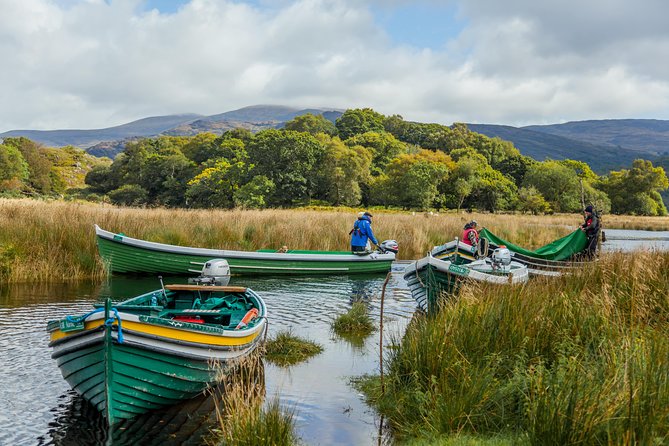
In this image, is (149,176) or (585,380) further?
(149,176)

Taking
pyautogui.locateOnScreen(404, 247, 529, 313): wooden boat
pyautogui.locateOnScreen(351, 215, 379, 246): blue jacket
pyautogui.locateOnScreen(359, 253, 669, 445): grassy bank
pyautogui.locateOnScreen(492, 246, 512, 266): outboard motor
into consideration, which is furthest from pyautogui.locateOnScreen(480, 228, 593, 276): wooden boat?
pyautogui.locateOnScreen(351, 215, 379, 246): blue jacket

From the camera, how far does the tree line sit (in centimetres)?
7212

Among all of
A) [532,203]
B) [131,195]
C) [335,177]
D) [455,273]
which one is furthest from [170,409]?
[131,195]

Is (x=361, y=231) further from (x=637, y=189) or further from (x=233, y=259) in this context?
(x=637, y=189)

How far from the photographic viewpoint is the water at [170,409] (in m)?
6.91

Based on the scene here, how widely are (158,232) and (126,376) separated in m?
A: 14.1

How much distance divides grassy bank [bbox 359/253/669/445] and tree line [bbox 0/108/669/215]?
178 feet

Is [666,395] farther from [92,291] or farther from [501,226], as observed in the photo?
[501,226]

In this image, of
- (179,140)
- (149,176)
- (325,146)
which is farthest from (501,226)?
(179,140)

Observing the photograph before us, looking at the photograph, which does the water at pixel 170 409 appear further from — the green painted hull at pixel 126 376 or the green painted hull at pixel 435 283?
the green painted hull at pixel 435 283

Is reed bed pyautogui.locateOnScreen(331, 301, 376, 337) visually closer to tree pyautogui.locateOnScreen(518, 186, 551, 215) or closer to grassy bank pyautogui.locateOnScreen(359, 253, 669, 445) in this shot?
grassy bank pyautogui.locateOnScreen(359, 253, 669, 445)

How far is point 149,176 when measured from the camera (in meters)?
89.6

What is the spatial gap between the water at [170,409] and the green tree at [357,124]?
101 meters

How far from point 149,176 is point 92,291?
77409 mm
